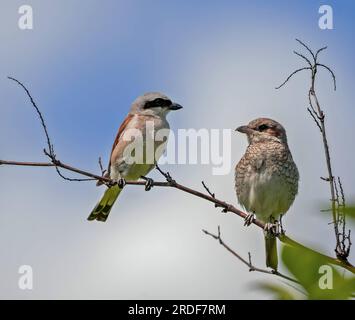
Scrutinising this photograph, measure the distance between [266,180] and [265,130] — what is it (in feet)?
2.50

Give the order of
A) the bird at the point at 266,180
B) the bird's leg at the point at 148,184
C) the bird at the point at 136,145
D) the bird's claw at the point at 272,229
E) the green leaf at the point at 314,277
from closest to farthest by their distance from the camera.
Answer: the green leaf at the point at 314,277 → the bird's leg at the point at 148,184 → the bird's claw at the point at 272,229 → the bird at the point at 266,180 → the bird at the point at 136,145

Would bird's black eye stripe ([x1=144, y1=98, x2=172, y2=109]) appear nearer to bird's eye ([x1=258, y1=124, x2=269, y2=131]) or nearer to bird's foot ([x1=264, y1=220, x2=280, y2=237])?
bird's eye ([x1=258, y1=124, x2=269, y2=131])

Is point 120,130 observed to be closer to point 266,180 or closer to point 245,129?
point 245,129

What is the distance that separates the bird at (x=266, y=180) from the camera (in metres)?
6.57

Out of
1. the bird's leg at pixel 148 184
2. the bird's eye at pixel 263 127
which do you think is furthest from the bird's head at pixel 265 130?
the bird's leg at pixel 148 184

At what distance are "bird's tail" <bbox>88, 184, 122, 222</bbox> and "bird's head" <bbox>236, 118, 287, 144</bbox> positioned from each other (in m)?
1.58

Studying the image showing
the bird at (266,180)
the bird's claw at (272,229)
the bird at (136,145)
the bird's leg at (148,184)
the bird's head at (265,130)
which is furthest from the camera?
the bird's head at (265,130)

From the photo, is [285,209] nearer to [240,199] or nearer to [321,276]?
[240,199]

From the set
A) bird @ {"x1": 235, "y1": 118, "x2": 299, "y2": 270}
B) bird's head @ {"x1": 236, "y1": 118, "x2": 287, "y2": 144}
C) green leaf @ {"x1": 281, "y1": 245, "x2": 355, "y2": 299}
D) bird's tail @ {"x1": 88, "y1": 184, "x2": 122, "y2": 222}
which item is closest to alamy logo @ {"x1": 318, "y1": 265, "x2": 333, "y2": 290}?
green leaf @ {"x1": 281, "y1": 245, "x2": 355, "y2": 299}

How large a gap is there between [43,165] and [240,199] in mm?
3131

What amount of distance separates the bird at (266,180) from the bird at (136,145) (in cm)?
90

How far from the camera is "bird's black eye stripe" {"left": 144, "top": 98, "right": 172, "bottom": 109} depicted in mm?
7164

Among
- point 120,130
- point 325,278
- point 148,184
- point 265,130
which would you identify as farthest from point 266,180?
point 325,278

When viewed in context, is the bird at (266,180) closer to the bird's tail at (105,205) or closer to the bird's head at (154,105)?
the bird's head at (154,105)
